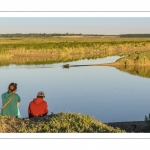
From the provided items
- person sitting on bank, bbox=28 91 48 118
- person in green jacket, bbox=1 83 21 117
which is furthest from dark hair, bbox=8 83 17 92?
person sitting on bank, bbox=28 91 48 118

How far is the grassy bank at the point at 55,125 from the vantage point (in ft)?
24.6

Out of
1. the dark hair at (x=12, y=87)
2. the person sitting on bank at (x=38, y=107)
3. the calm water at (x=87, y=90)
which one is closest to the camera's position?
the dark hair at (x=12, y=87)

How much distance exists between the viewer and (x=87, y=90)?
1788cm

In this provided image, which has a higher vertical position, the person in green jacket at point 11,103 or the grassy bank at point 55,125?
the person in green jacket at point 11,103

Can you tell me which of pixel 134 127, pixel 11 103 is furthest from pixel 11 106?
pixel 134 127

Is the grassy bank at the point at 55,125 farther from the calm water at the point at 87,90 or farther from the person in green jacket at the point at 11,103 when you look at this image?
the calm water at the point at 87,90

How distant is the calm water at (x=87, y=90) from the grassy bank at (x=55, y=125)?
149 inches

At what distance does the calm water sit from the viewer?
1331 cm

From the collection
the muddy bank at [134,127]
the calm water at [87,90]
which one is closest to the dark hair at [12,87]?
the muddy bank at [134,127]
